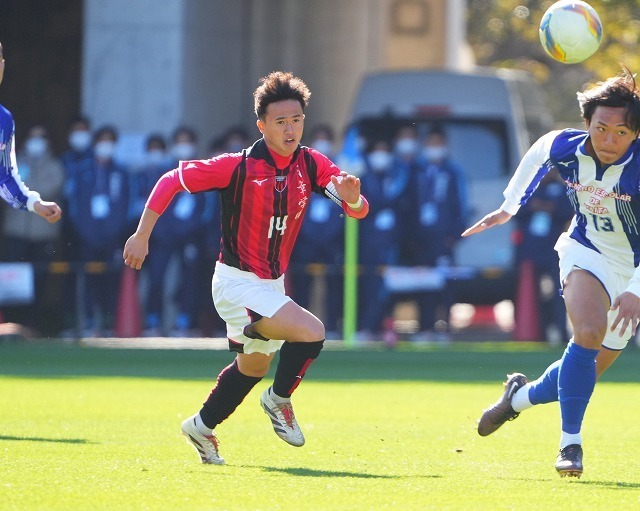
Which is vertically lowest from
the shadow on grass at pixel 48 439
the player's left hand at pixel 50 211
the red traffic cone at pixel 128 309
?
the red traffic cone at pixel 128 309

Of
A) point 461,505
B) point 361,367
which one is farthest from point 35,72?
point 461,505

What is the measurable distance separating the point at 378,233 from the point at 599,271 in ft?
32.3

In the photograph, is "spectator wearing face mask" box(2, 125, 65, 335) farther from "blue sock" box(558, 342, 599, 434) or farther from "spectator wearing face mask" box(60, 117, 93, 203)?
"blue sock" box(558, 342, 599, 434)

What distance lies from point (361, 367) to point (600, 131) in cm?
742

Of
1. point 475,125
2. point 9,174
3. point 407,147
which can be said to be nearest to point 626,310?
point 9,174

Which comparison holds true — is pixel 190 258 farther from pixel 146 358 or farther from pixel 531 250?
pixel 531 250

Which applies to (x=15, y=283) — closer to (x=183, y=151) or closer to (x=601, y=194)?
(x=183, y=151)

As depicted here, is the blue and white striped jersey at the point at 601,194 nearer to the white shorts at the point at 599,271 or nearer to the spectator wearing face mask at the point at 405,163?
the white shorts at the point at 599,271

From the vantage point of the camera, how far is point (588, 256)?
789 centimetres

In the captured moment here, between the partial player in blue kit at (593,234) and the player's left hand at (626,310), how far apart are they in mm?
56

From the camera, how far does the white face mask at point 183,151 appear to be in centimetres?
1806

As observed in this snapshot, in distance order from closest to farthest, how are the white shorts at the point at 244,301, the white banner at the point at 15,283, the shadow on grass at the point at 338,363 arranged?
the white shorts at the point at 244,301 → the shadow on grass at the point at 338,363 → the white banner at the point at 15,283

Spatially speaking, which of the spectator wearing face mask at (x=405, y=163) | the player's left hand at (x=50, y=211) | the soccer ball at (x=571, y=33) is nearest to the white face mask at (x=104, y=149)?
the spectator wearing face mask at (x=405, y=163)

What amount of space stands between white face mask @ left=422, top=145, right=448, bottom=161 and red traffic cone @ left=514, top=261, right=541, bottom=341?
59.5 inches
